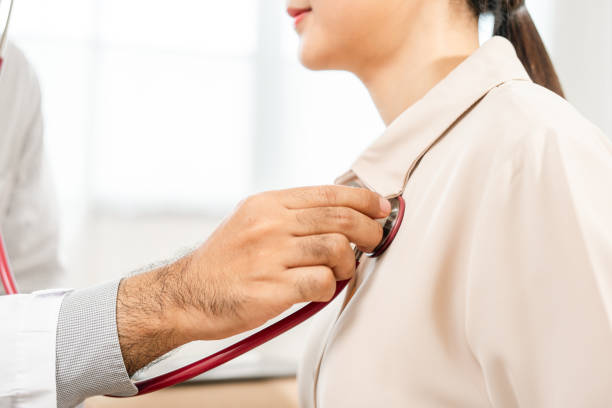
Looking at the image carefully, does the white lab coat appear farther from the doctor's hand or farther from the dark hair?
the dark hair

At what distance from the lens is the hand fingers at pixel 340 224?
0.61 meters

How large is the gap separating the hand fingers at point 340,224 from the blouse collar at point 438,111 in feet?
0.22

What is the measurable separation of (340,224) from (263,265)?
A: 0.09 meters

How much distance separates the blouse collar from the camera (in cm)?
65

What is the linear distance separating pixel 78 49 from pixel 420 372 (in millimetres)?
1729

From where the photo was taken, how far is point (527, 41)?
2.91 feet

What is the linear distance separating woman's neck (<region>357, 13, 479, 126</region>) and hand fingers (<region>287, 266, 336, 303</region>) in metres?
0.28

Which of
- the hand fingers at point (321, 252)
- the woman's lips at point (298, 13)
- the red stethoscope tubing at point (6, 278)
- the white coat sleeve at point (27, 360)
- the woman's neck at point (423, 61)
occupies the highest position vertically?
the woman's lips at point (298, 13)

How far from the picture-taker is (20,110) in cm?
159

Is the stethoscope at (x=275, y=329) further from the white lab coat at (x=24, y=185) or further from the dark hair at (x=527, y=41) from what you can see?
the white lab coat at (x=24, y=185)

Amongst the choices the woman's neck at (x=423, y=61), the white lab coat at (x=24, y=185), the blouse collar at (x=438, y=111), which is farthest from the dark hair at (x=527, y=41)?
the white lab coat at (x=24, y=185)

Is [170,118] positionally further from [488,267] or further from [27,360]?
[488,267]

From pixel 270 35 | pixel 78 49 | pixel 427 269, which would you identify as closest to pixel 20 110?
pixel 78 49

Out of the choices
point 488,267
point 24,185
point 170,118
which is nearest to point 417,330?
point 488,267
